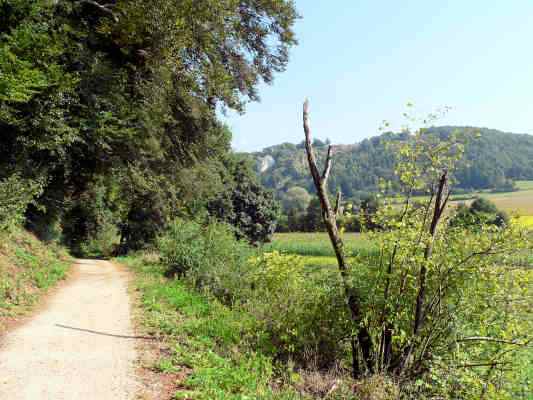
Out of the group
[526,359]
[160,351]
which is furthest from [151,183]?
[526,359]

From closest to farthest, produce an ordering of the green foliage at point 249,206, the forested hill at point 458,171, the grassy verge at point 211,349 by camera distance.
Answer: the grassy verge at point 211,349 → the forested hill at point 458,171 → the green foliage at point 249,206

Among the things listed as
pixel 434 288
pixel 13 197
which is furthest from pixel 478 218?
pixel 13 197

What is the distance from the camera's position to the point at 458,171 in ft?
20.9

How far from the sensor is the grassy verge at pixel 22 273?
8625 mm

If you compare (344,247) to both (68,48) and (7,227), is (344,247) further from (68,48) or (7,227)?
(68,48)

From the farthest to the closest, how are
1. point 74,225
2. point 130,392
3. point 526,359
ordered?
point 74,225
point 526,359
point 130,392

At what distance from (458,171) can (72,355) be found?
6856 millimetres

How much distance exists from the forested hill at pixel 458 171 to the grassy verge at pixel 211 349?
340cm

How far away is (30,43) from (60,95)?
69.0 inches

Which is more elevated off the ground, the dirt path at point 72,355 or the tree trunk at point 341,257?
the tree trunk at point 341,257

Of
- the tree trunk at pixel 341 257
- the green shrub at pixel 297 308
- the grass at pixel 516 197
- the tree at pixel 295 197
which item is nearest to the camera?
the tree trunk at pixel 341 257

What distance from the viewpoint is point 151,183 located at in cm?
1762

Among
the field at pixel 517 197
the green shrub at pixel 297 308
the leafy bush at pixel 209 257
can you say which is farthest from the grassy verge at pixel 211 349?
the field at pixel 517 197

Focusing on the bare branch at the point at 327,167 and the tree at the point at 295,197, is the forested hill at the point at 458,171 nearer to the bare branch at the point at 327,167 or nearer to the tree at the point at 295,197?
the bare branch at the point at 327,167
